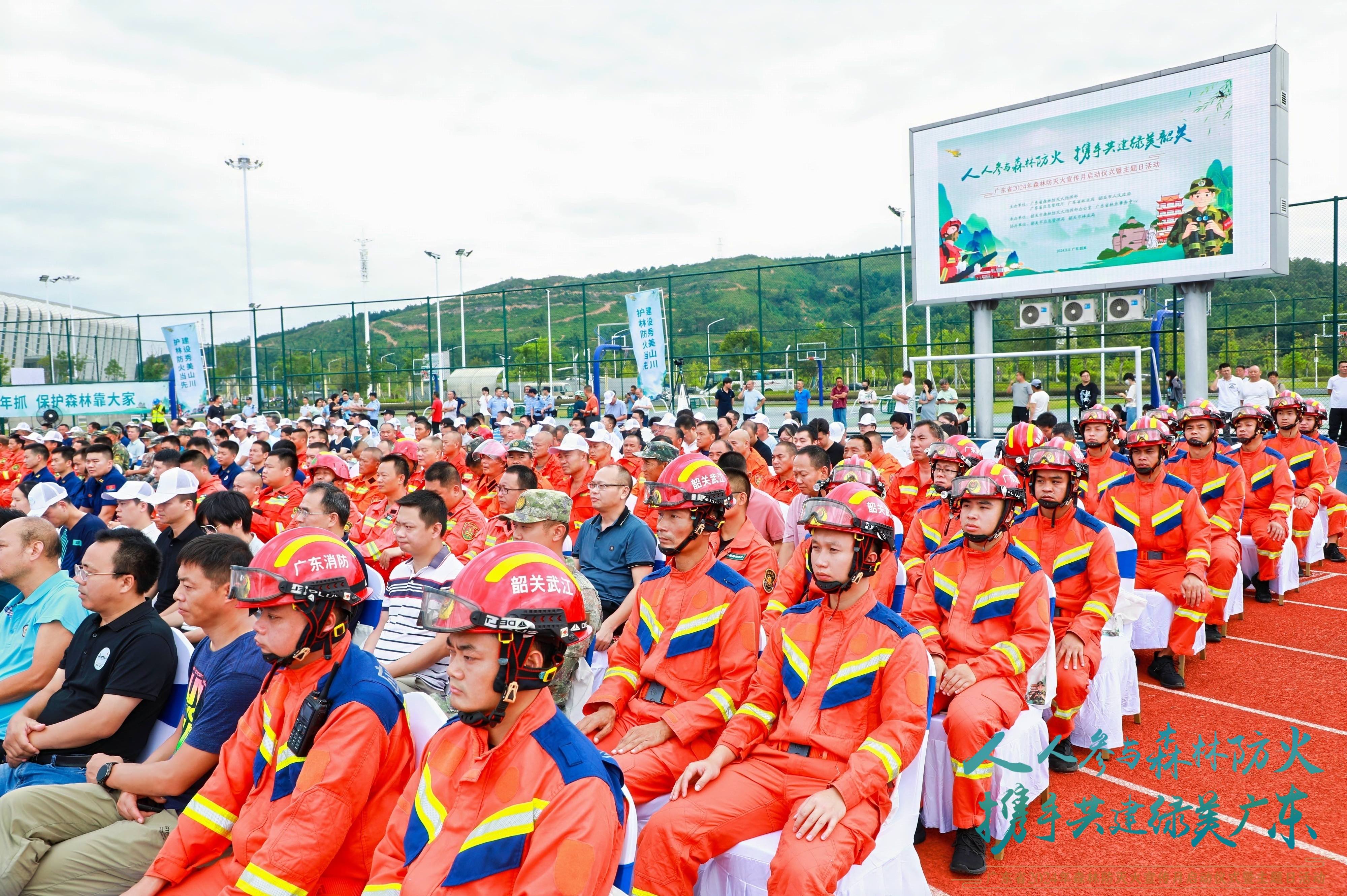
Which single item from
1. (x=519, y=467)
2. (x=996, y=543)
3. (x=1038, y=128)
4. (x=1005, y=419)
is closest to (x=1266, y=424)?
(x=996, y=543)

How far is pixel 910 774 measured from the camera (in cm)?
310

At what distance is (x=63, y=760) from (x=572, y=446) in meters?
5.11

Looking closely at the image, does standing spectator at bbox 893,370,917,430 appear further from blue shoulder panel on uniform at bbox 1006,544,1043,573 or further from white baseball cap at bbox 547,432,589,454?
blue shoulder panel on uniform at bbox 1006,544,1043,573

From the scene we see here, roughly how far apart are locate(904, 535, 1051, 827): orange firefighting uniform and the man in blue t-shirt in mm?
2760

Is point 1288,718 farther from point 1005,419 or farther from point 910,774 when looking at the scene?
point 1005,419

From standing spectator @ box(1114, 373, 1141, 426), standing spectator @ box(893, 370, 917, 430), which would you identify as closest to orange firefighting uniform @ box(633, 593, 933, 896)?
standing spectator @ box(1114, 373, 1141, 426)

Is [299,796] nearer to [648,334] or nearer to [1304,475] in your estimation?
[1304,475]

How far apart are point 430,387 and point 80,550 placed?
65.9ft

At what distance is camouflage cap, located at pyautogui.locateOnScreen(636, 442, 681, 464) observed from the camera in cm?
599

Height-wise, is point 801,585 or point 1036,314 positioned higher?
point 1036,314

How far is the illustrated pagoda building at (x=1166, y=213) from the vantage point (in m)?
13.3

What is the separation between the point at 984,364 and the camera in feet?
53.9

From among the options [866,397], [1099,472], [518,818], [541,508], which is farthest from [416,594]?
[866,397]

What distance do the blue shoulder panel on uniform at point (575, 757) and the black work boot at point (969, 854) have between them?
7.05ft
